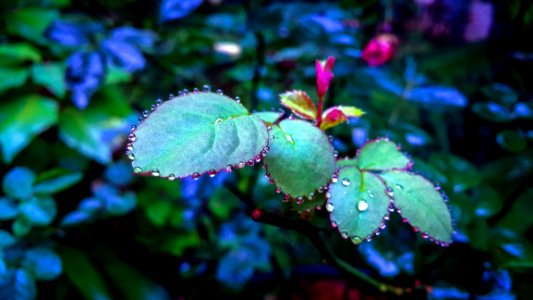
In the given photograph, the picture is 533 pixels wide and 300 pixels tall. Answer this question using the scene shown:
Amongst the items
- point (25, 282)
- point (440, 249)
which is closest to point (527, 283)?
point (440, 249)

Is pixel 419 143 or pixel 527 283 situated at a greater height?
pixel 419 143

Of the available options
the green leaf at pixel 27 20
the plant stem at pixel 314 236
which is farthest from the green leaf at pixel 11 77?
the plant stem at pixel 314 236

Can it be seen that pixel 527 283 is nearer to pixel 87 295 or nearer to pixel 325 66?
Answer: pixel 325 66

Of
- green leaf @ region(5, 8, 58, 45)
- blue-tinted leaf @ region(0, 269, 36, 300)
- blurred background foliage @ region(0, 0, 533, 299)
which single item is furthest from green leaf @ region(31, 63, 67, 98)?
blue-tinted leaf @ region(0, 269, 36, 300)

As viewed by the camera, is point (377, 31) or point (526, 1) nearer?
point (526, 1)

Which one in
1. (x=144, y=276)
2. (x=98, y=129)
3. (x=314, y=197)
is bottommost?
(x=144, y=276)
